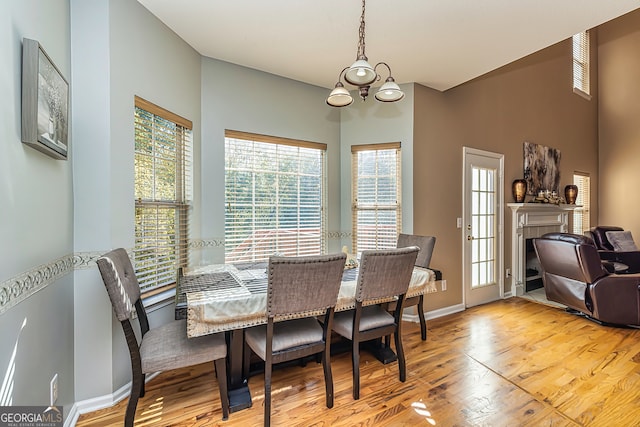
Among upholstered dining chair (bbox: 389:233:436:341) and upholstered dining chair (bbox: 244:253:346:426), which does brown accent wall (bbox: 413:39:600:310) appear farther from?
upholstered dining chair (bbox: 244:253:346:426)

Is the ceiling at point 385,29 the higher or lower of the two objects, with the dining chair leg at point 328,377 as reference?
higher

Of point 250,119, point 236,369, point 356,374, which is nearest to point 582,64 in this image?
point 250,119

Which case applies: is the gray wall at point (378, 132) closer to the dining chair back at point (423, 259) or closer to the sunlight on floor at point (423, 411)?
the dining chair back at point (423, 259)

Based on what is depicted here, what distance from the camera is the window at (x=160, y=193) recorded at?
2.26m

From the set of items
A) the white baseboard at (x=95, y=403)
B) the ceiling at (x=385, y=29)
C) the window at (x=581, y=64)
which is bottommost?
the white baseboard at (x=95, y=403)

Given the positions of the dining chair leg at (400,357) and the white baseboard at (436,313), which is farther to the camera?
the white baseboard at (436,313)

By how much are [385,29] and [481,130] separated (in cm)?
234

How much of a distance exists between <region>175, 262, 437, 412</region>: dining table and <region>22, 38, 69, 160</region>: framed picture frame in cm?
107

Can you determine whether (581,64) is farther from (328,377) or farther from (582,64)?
(328,377)

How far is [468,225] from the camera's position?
12.9ft

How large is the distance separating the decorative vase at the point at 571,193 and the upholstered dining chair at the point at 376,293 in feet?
16.4

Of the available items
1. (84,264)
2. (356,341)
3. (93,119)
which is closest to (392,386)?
(356,341)

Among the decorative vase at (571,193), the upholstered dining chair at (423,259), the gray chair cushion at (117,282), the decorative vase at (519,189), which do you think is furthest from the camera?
the decorative vase at (571,193)

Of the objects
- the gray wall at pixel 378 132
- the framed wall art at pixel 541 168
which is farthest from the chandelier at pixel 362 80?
the framed wall art at pixel 541 168
